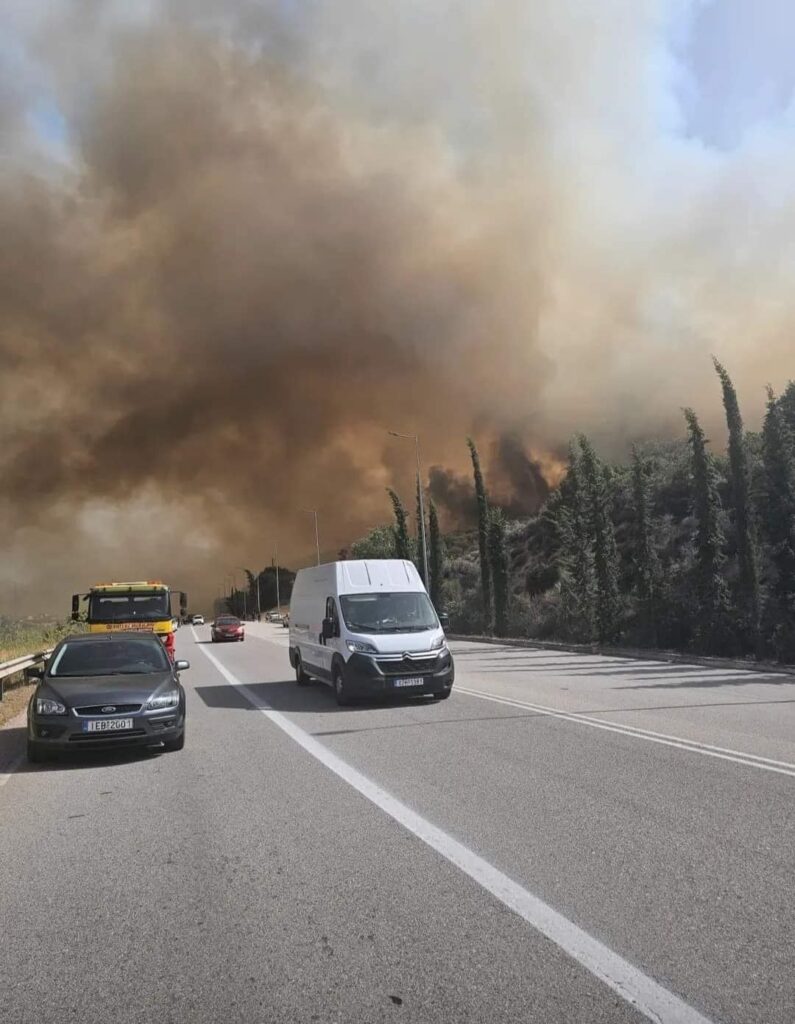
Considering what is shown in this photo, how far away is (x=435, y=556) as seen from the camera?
50438mm

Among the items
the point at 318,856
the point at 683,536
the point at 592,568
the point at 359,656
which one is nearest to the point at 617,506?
the point at 683,536

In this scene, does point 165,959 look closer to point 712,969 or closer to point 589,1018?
point 589,1018

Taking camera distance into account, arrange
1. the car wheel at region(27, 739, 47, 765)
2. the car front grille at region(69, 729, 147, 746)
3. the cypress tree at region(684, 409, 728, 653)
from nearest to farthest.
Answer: the car front grille at region(69, 729, 147, 746)
the car wheel at region(27, 739, 47, 765)
the cypress tree at region(684, 409, 728, 653)

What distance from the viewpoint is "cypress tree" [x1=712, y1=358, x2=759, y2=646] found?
22.8 m

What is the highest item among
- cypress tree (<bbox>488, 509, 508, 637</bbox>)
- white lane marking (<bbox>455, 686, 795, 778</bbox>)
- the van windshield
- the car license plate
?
cypress tree (<bbox>488, 509, 508, 637</bbox>)

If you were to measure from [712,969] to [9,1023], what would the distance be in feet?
9.75

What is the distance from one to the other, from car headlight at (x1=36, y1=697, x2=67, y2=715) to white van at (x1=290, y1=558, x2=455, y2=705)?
5.26 m

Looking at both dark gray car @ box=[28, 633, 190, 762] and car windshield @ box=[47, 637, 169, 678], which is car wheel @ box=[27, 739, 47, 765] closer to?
dark gray car @ box=[28, 633, 190, 762]

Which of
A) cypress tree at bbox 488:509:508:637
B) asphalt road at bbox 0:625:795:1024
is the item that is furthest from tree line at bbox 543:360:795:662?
asphalt road at bbox 0:625:795:1024

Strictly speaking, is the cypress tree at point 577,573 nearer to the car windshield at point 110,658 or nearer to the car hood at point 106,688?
the car windshield at point 110,658

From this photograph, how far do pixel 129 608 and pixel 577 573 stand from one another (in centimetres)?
1716

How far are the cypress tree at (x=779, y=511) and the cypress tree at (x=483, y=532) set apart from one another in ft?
63.7

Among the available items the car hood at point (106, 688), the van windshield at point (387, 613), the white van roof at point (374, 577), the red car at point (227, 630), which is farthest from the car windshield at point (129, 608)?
the red car at point (227, 630)

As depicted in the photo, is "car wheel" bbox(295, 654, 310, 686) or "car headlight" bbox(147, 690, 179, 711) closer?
"car headlight" bbox(147, 690, 179, 711)
